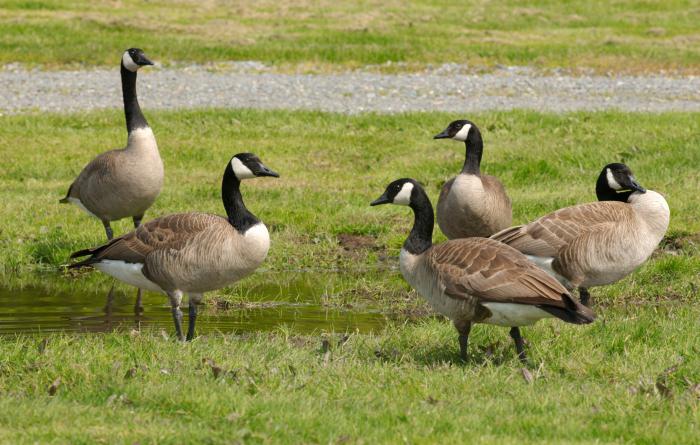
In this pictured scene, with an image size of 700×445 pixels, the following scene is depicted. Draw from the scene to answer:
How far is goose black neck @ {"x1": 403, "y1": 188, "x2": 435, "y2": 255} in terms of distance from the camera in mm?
8828

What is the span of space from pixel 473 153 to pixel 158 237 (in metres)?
4.18

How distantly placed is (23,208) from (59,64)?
16612mm

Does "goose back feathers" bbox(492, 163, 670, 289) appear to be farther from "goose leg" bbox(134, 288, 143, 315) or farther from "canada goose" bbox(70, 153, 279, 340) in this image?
"goose leg" bbox(134, 288, 143, 315)

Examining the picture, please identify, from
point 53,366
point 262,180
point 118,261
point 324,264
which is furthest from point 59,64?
point 53,366

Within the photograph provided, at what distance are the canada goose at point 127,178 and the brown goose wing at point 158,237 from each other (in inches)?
95.0

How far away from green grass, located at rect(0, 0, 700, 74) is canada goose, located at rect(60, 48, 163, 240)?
17256mm

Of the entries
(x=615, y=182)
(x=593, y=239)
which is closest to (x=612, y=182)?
(x=615, y=182)

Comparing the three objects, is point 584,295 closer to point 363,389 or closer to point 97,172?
point 363,389

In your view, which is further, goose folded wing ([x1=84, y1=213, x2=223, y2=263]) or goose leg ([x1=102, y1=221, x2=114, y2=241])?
goose leg ([x1=102, y1=221, x2=114, y2=241])

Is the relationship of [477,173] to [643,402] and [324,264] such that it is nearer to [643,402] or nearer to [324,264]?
[324,264]

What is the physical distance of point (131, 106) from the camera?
1266 centimetres

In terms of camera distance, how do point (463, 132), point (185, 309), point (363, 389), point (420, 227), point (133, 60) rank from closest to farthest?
point (363, 389) < point (420, 227) < point (185, 309) < point (463, 132) < point (133, 60)

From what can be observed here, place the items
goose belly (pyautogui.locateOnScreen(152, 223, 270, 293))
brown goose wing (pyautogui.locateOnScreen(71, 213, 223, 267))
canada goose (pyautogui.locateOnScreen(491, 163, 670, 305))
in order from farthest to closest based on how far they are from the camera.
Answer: canada goose (pyautogui.locateOnScreen(491, 163, 670, 305))
brown goose wing (pyautogui.locateOnScreen(71, 213, 223, 267))
goose belly (pyautogui.locateOnScreen(152, 223, 270, 293))

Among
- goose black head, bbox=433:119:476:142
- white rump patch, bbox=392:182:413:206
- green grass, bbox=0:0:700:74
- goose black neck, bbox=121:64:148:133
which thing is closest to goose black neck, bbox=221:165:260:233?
white rump patch, bbox=392:182:413:206
